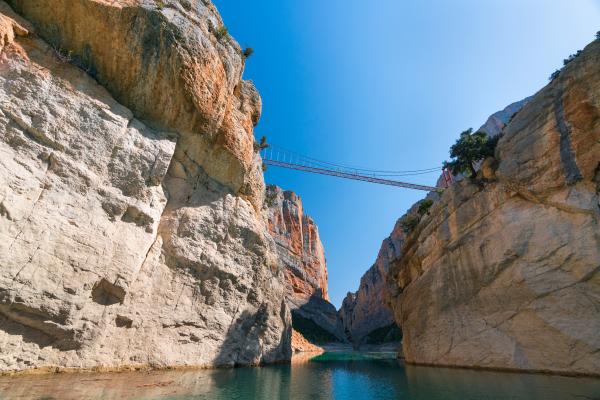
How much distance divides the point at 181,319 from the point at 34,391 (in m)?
8.94

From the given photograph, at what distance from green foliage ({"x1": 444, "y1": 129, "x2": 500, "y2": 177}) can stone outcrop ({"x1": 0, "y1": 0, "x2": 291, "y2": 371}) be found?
15686 millimetres

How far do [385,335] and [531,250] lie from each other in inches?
2224

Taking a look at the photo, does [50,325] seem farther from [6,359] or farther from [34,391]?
[34,391]

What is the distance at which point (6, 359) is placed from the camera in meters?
11.5

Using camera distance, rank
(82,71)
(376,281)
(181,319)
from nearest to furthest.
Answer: (82,71) < (181,319) < (376,281)

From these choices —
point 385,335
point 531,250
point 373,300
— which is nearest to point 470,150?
point 531,250

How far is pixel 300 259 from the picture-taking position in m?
88.0

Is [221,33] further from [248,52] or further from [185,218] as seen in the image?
[185,218]

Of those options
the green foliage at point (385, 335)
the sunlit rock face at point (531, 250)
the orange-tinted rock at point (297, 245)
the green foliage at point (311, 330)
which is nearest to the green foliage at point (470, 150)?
the sunlit rock face at point (531, 250)

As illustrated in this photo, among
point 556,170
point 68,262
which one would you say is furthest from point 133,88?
point 556,170

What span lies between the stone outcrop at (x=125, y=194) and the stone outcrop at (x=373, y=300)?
61310mm

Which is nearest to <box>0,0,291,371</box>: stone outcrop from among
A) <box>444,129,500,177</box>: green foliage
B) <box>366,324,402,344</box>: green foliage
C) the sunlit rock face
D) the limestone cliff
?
the sunlit rock face

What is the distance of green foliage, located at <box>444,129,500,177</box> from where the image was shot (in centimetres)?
2452

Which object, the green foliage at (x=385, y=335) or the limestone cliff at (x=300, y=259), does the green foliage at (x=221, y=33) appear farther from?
the green foliage at (x=385, y=335)
